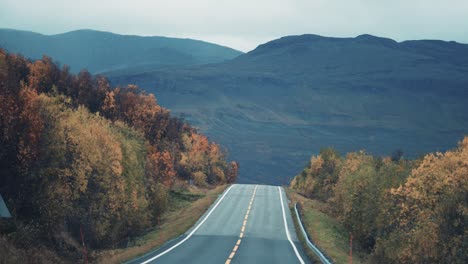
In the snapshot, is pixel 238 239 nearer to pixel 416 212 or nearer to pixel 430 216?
pixel 416 212

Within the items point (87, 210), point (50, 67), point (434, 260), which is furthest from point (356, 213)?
point (50, 67)

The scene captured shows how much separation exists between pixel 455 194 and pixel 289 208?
24.1 m

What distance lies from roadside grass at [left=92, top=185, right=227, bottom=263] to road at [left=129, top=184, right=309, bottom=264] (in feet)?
2.14

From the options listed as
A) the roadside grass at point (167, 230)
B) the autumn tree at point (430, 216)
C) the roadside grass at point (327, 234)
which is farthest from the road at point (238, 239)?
the autumn tree at point (430, 216)

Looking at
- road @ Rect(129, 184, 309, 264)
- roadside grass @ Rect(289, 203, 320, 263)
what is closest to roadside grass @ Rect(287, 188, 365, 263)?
roadside grass @ Rect(289, 203, 320, 263)

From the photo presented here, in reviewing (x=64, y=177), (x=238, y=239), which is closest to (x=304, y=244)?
(x=238, y=239)

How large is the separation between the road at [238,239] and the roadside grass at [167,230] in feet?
2.14

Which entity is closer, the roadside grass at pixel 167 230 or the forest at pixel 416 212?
the roadside grass at pixel 167 230

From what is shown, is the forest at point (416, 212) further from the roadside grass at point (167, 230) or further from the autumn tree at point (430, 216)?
the roadside grass at point (167, 230)

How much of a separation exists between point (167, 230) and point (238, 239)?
23.8 feet

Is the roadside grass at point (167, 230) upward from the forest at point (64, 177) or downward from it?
downward

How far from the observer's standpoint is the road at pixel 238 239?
29.9 metres

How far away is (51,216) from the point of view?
103 ft

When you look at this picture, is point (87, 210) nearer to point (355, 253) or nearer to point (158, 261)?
point (158, 261)
